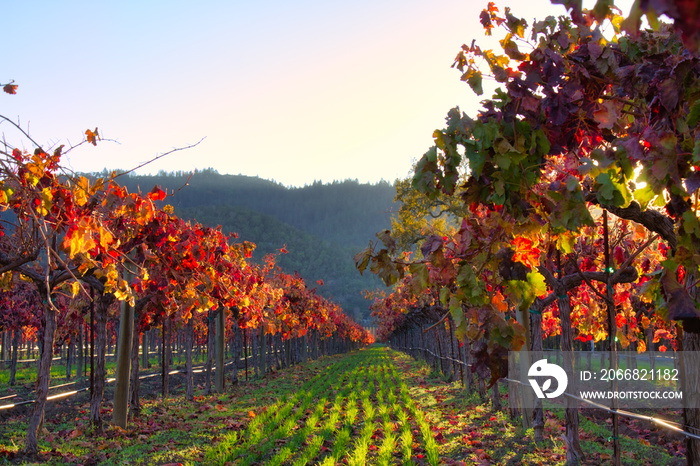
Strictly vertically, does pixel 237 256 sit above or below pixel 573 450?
above

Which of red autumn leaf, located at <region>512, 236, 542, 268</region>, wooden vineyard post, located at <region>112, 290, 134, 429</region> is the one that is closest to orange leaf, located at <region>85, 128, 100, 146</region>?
red autumn leaf, located at <region>512, 236, 542, 268</region>

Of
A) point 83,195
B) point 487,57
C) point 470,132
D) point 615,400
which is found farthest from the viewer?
point 615,400

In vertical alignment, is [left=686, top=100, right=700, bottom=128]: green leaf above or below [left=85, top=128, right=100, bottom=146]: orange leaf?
below

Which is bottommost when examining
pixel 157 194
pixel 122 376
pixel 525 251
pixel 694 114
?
pixel 122 376

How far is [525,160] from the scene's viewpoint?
274 centimetres

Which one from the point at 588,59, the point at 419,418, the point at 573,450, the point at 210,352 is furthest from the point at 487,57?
the point at 210,352

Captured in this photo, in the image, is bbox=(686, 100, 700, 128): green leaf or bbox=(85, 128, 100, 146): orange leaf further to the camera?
bbox=(85, 128, 100, 146): orange leaf

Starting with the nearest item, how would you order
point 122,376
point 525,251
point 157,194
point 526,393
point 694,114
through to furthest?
point 694,114
point 525,251
point 157,194
point 526,393
point 122,376

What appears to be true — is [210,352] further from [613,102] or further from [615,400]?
[613,102]

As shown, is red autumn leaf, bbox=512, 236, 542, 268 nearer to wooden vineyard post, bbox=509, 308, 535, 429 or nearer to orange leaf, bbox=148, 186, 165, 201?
orange leaf, bbox=148, 186, 165, 201

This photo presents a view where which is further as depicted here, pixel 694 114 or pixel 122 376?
pixel 122 376

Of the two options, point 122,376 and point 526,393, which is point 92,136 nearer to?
point 122,376

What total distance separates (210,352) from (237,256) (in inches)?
193

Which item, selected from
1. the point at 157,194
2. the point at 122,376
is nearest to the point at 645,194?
the point at 157,194
